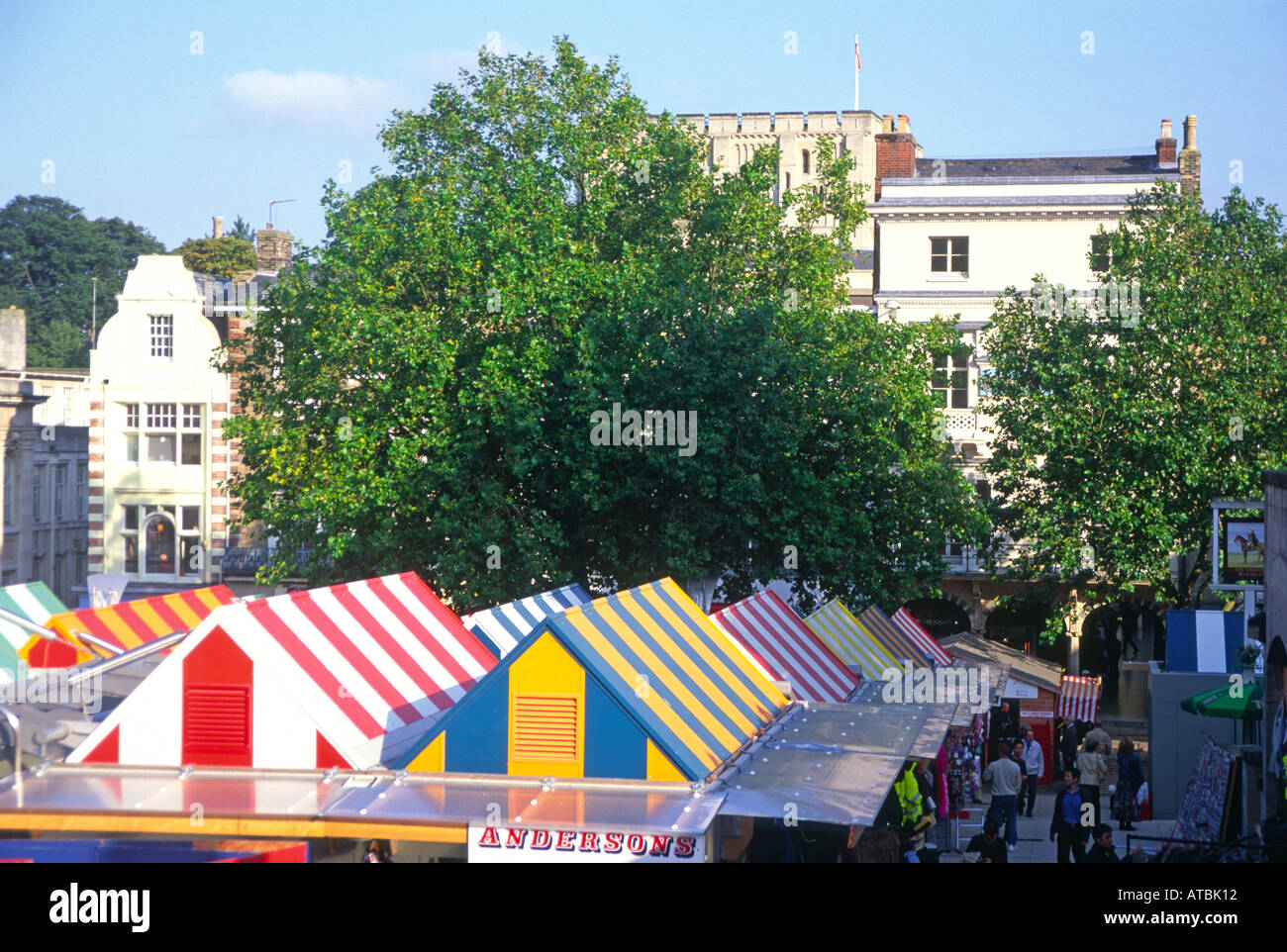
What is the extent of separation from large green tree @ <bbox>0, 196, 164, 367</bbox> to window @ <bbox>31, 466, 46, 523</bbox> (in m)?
34.4

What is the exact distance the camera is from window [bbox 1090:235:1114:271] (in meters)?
40.9

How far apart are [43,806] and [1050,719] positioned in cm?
2478

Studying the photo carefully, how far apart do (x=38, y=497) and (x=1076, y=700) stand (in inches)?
1595

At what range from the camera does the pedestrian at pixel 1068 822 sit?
1920 cm

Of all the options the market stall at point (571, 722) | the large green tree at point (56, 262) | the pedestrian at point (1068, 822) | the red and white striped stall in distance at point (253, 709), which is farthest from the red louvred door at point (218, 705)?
the large green tree at point (56, 262)

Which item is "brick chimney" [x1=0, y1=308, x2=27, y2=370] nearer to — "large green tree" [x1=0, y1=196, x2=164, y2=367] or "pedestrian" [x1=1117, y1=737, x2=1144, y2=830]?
"large green tree" [x1=0, y1=196, x2=164, y2=367]

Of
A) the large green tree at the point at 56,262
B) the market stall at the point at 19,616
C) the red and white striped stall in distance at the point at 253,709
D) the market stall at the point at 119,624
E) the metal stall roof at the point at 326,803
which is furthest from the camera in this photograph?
the large green tree at the point at 56,262

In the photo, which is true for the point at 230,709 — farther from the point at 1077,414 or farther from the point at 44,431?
the point at 44,431

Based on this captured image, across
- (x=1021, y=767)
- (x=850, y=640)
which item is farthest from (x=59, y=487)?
(x=1021, y=767)

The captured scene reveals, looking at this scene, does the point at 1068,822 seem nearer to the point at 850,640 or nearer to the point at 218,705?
the point at 850,640

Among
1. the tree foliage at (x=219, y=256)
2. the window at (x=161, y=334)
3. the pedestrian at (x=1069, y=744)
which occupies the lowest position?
the pedestrian at (x=1069, y=744)

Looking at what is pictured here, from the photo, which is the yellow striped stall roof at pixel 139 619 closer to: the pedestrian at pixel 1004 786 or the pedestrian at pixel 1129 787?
the pedestrian at pixel 1004 786

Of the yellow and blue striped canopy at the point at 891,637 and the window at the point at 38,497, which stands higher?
the window at the point at 38,497

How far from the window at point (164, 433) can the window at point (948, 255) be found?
2626cm
